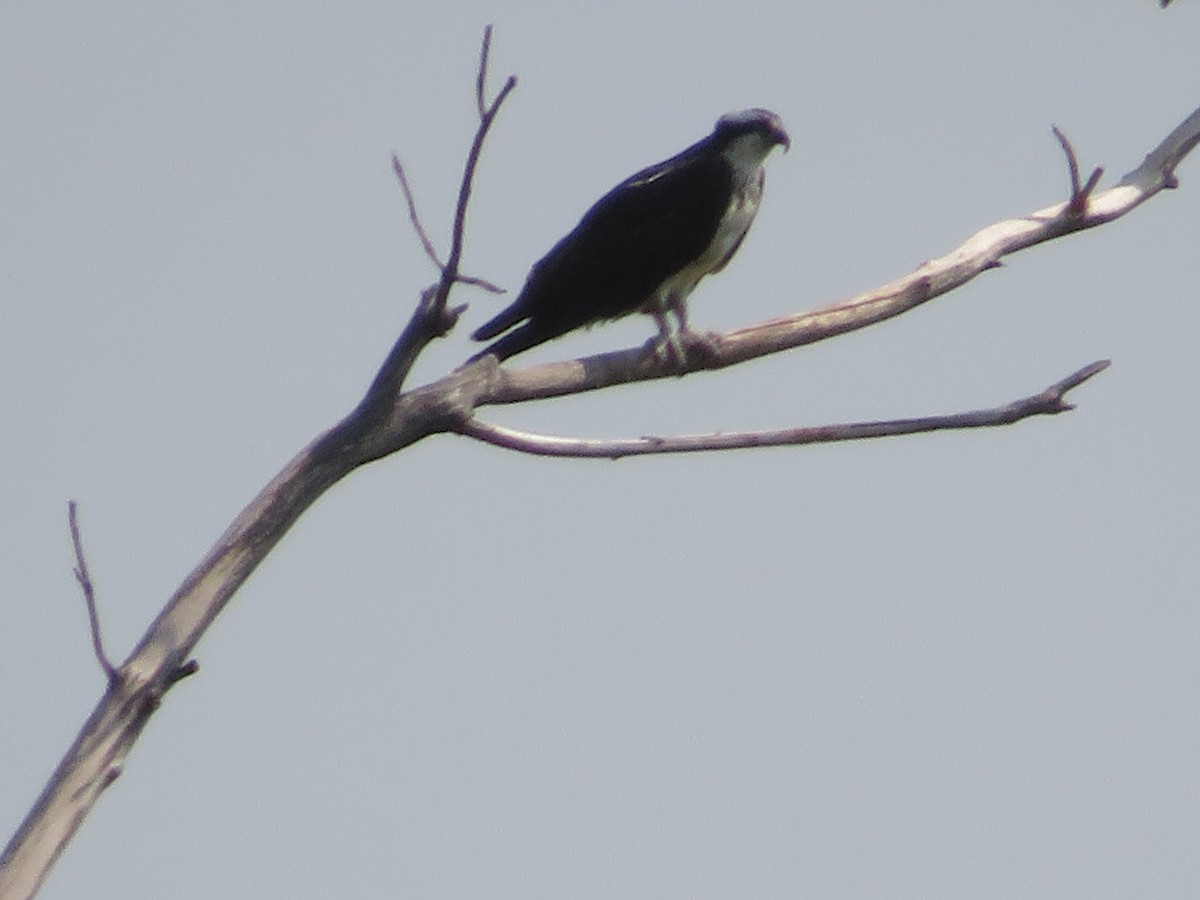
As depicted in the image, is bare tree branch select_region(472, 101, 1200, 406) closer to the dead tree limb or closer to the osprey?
the dead tree limb

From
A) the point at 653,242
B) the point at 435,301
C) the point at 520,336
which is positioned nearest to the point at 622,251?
the point at 653,242

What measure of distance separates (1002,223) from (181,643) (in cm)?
319

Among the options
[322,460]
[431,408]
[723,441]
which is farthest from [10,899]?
[723,441]

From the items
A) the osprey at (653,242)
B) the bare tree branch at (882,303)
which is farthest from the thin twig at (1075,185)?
the osprey at (653,242)

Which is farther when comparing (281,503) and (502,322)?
(502,322)

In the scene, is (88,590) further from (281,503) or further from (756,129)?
(756,129)

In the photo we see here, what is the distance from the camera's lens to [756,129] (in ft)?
25.7

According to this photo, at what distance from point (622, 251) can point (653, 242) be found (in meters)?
0.13

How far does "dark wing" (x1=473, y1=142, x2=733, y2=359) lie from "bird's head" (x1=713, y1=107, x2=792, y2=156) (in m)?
0.12

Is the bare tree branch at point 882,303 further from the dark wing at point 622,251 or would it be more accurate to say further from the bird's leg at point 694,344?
the dark wing at point 622,251

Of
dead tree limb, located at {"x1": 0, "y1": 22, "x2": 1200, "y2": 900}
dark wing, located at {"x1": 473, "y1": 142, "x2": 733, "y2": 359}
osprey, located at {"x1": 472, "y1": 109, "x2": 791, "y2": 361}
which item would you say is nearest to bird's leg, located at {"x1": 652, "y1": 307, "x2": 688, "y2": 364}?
dead tree limb, located at {"x1": 0, "y1": 22, "x2": 1200, "y2": 900}

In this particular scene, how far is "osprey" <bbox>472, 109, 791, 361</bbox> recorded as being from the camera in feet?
23.5

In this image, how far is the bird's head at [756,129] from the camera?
25.7ft

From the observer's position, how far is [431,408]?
4.94 meters
